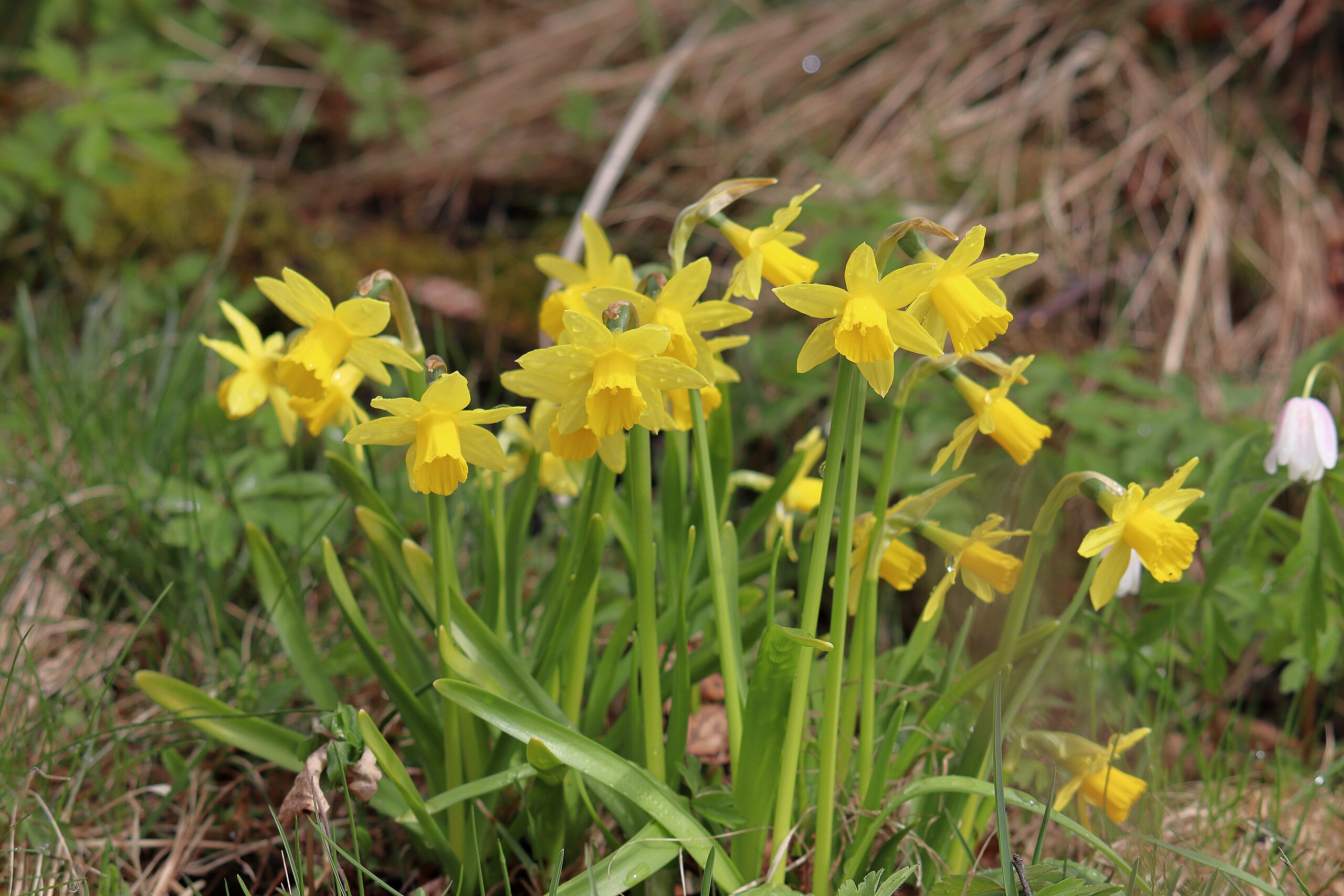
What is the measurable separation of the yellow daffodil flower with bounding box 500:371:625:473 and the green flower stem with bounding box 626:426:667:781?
2 centimetres

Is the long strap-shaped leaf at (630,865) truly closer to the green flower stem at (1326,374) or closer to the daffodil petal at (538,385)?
the daffodil petal at (538,385)

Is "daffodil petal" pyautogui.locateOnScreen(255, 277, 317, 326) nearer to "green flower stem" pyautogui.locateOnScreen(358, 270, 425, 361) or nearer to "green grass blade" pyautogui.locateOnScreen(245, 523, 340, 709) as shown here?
"green flower stem" pyautogui.locateOnScreen(358, 270, 425, 361)

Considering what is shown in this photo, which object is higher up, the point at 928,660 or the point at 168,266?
the point at 928,660

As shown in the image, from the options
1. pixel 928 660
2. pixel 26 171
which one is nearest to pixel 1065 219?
pixel 928 660

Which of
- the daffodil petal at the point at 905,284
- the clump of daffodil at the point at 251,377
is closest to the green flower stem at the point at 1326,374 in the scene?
the daffodil petal at the point at 905,284

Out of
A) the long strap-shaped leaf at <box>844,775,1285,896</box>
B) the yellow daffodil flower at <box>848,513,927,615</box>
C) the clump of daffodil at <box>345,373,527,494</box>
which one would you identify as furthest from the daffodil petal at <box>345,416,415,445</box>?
the long strap-shaped leaf at <box>844,775,1285,896</box>

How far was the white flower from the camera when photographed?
4.87 ft

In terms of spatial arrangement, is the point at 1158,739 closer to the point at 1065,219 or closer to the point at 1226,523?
the point at 1226,523

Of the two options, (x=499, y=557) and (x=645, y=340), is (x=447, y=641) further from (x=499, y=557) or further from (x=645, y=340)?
(x=645, y=340)

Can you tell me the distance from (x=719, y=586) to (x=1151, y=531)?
0.52 meters

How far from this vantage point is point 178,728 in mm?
1590

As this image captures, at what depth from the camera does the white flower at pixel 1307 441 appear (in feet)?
4.87

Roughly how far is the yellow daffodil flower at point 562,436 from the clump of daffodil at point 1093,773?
2.40ft

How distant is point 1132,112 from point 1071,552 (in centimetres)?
203
